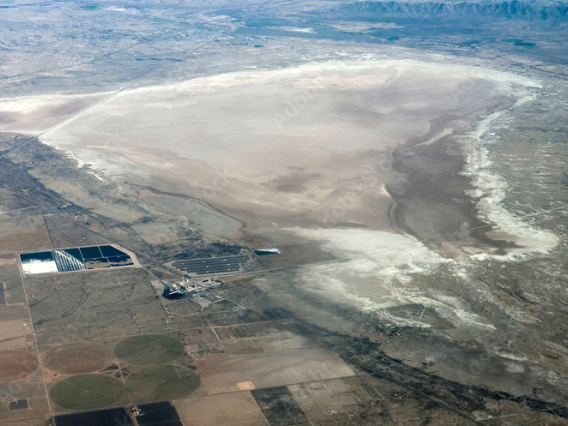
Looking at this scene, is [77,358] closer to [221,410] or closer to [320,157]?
[221,410]

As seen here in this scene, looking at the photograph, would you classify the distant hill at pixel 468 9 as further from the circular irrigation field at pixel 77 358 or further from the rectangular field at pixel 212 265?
the circular irrigation field at pixel 77 358

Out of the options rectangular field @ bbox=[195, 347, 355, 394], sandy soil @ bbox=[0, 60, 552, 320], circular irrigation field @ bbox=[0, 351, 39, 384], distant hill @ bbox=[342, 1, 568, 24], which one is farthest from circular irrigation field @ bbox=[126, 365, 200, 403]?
distant hill @ bbox=[342, 1, 568, 24]

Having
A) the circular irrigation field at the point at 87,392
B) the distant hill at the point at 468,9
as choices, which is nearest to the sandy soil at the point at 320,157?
the circular irrigation field at the point at 87,392

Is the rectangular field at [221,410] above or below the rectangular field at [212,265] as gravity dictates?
below

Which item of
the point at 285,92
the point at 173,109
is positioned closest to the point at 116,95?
the point at 173,109

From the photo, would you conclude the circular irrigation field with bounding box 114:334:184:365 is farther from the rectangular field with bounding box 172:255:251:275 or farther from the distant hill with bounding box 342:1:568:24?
the distant hill with bounding box 342:1:568:24

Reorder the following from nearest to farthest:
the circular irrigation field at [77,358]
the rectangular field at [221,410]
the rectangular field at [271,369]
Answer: the rectangular field at [221,410]
the rectangular field at [271,369]
the circular irrigation field at [77,358]
